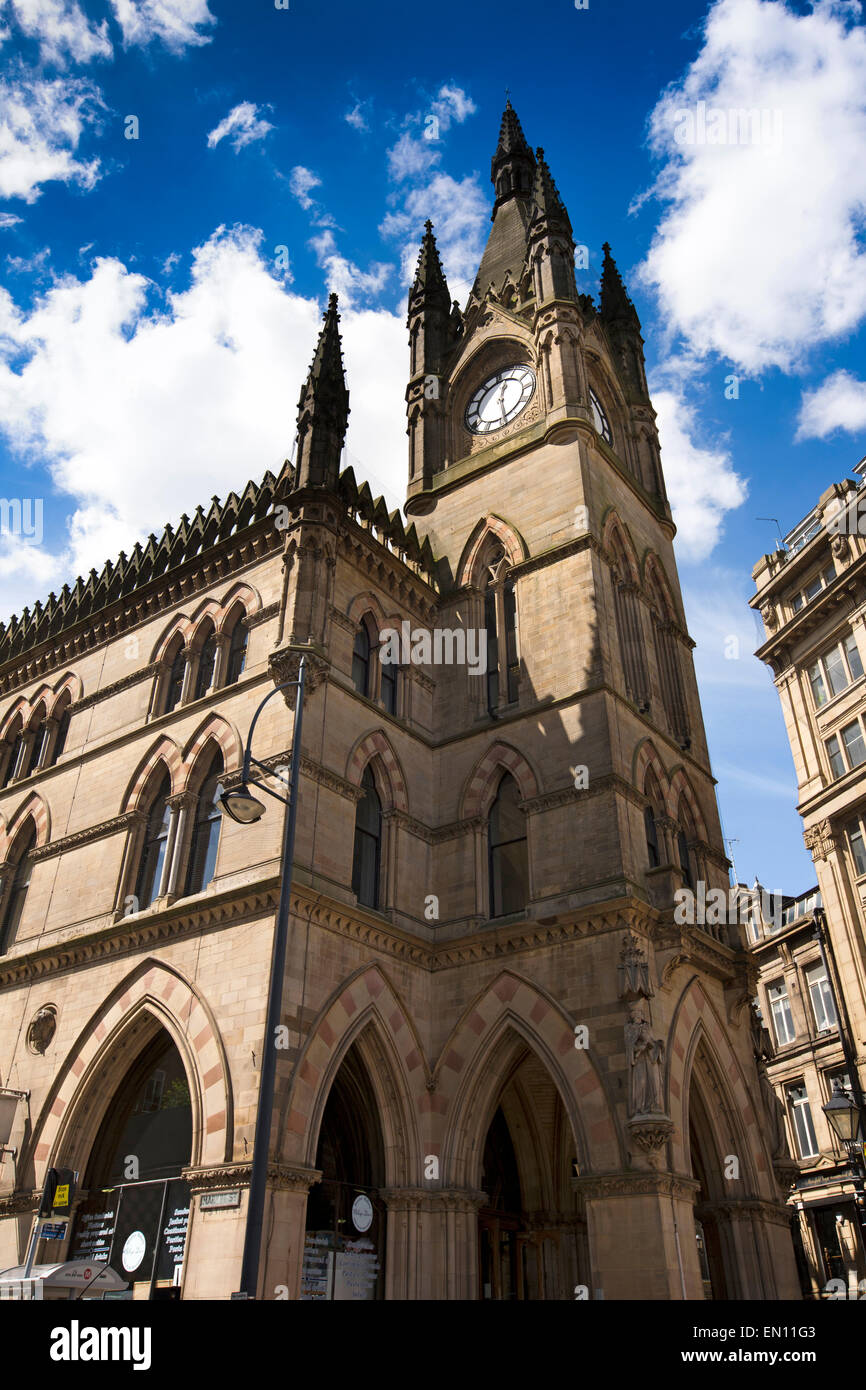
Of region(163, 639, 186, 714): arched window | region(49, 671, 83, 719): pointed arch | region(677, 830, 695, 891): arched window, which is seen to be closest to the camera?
region(677, 830, 695, 891): arched window

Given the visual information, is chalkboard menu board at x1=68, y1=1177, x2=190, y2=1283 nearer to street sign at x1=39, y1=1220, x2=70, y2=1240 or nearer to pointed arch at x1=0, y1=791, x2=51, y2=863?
street sign at x1=39, y1=1220, x2=70, y2=1240

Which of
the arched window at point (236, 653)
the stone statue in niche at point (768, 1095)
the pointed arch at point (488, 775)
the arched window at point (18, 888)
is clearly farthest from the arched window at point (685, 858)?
the arched window at point (18, 888)

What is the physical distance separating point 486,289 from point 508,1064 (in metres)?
25.3

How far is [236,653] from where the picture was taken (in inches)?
893

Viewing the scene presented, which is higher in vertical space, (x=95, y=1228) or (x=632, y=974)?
(x=632, y=974)

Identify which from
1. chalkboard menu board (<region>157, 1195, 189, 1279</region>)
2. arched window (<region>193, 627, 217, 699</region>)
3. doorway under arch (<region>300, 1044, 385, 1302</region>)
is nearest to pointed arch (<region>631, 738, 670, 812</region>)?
doorway under arch (<region>300, 1044, 385, 1302</region>)

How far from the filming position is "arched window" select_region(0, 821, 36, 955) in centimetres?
2388

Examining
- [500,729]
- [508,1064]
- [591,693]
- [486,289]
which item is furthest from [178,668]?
[486,289]

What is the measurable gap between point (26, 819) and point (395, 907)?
35.6ft

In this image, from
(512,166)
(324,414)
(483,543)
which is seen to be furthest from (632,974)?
(512,166)

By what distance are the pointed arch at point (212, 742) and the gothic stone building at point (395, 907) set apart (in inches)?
5.5

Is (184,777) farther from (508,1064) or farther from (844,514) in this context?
(844,514)

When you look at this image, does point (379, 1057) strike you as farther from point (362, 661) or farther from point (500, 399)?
point (500, 399)

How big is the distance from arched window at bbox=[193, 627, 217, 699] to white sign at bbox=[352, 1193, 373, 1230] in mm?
11083
